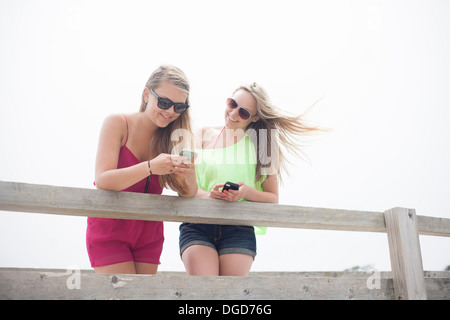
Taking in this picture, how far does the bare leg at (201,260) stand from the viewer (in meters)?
2.41

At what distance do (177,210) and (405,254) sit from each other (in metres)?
1.37

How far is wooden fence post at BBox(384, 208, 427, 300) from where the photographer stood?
7.11 feet

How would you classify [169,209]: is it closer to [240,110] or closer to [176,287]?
[176,287]

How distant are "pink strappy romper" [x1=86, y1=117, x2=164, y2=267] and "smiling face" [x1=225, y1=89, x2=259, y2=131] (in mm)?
811

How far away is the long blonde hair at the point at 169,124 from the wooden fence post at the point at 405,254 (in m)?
1.36

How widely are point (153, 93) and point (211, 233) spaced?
1011 millimetres

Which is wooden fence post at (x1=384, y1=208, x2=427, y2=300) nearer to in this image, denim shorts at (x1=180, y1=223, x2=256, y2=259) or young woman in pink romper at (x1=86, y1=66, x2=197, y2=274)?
denim shorts at (x1=180, y1=223, x2=256, y2=259)

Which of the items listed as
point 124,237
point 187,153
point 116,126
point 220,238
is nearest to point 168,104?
point 116,126

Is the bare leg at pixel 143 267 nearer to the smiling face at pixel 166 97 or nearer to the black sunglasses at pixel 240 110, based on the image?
the smiling face at pixel 166 97

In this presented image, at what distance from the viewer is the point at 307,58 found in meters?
20.1

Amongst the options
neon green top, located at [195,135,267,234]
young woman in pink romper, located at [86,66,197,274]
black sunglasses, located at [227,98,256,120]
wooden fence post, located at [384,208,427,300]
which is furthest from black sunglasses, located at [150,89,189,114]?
wooden fence post, located at [384,208,427,300]

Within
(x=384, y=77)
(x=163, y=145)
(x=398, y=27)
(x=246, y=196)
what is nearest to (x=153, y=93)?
(x=163, y=145)

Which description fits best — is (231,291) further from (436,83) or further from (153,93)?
(436,83)

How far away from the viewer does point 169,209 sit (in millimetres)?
1933
